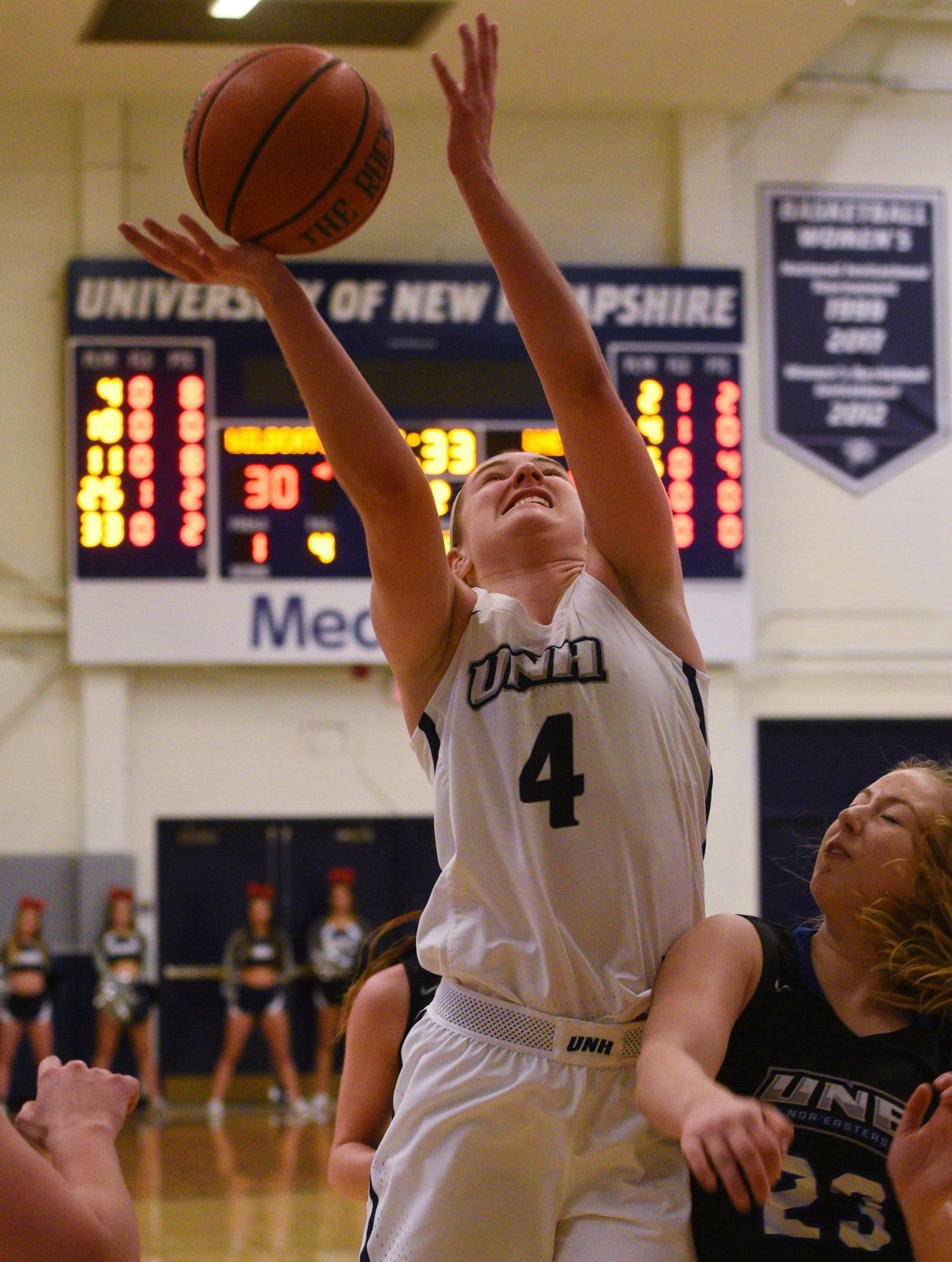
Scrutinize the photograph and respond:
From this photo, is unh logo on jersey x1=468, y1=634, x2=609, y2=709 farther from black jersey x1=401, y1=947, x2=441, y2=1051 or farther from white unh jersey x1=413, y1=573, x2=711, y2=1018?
black jersey x1=401, y1=947, x2=441, y2=1051

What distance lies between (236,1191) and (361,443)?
4769 mm

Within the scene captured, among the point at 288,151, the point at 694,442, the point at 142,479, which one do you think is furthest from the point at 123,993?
the point at 288,151

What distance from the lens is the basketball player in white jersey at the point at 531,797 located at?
1.79 m

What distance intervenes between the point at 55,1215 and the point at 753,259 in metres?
7.71

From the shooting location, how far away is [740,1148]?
55.9 inches

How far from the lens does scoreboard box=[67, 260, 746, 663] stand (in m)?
7.40

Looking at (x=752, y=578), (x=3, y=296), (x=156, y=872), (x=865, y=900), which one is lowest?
(x=156, y=872)

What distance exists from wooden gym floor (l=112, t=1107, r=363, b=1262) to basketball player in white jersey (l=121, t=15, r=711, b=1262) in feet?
11.2

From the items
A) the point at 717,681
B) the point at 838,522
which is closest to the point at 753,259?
the point at 838,522

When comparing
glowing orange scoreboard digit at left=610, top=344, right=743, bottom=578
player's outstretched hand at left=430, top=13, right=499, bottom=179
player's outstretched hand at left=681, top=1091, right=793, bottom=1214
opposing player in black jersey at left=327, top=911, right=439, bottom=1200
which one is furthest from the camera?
glowing orange scoreboard digit at left=610, top=344, right=743, bottom=578

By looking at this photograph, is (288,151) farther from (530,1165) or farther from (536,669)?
(530,1165)

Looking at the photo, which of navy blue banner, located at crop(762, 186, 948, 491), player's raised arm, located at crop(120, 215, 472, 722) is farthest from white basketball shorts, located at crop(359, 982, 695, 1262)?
navy blue banner, located at crop(762, 186, 948, 491)

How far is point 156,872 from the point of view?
7934 millimetres

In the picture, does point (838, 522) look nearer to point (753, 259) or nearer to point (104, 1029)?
point (753, 259)
